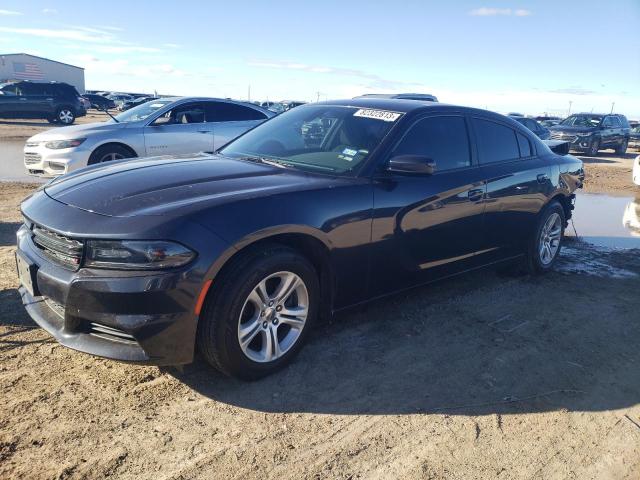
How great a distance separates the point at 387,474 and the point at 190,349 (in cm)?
119

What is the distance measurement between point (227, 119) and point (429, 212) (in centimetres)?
628

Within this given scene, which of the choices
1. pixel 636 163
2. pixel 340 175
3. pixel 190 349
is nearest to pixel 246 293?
pixel 190 349

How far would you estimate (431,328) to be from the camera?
160 inches

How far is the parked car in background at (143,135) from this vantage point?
316 inches

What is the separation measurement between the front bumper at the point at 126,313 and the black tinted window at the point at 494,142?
9.98ft

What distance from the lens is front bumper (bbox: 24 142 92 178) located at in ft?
26.0

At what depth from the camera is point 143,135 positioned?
834 cm

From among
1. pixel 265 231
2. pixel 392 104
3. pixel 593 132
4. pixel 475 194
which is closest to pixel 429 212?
pixel 475 194

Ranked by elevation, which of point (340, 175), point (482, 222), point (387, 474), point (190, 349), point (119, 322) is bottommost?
Result: point (387, 474)

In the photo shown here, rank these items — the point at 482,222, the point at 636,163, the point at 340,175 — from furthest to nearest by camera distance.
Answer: the point at 636,163 < the point at 482,222 < the point at 340,175

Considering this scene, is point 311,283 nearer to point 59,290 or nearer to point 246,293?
point 246,293

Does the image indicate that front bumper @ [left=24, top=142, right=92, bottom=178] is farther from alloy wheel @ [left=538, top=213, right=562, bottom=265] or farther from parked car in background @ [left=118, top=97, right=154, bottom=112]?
alloy wheel @ [left=538, top=213, right=562, bottom=265]

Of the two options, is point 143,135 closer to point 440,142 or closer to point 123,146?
point 123,146

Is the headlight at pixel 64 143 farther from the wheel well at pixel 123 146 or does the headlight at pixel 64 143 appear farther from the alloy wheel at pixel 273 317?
the alloy wheel at pixel 273 317
